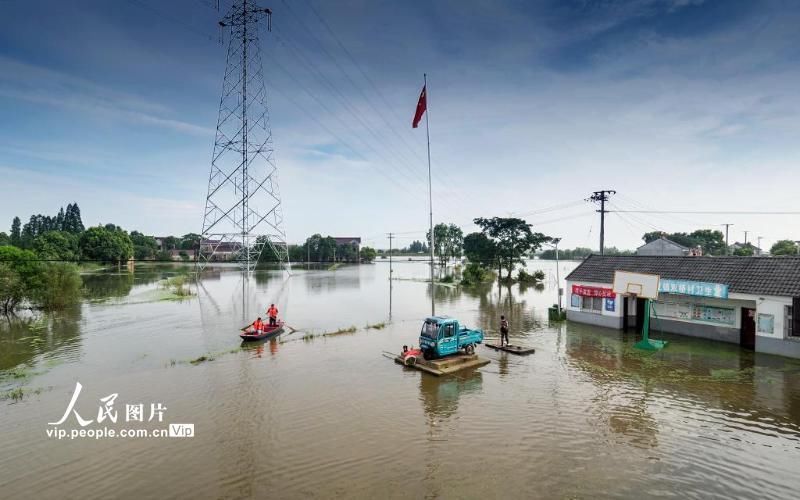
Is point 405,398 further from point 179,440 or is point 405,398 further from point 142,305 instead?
point 142,305

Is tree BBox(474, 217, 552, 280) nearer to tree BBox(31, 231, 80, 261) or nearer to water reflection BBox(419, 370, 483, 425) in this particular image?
water reflection BBox(419, 370, 483, 425)

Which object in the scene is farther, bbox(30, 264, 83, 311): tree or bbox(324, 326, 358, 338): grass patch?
bbox(30, 264, 83, 311): tree

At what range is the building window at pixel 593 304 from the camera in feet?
96.4

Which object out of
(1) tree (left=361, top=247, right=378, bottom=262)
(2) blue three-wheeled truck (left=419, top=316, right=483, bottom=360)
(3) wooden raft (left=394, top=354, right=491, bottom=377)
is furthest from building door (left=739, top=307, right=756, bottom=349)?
(1) tree (left=361, top=247, right=378, bottom=262)

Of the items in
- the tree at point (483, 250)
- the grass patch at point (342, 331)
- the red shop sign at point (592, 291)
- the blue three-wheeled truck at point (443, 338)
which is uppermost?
the tree at point (483, 250)

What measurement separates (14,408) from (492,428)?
1697 cm

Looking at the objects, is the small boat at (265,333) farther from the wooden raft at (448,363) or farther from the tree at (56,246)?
the tree at (56,246)

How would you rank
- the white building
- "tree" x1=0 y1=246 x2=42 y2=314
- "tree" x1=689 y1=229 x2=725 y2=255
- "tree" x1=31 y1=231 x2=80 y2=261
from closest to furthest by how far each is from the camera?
the white building, "tree" x1=0 y1=246 x2=42 y2=314, "tree" x1=31 y1=231 x2=80 y2=261, "tree" x1=689 y1=229 x2=725 y2=255

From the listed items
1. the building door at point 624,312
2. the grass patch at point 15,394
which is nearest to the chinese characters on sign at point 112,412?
the grass patch at point 15,394

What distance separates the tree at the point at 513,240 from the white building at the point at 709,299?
1545 inches

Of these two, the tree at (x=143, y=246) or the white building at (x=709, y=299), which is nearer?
the white building at (x=709, y=299)

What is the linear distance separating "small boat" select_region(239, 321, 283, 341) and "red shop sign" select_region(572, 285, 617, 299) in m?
22.3

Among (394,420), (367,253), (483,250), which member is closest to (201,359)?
(394,420)

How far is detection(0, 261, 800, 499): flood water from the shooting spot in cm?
977
